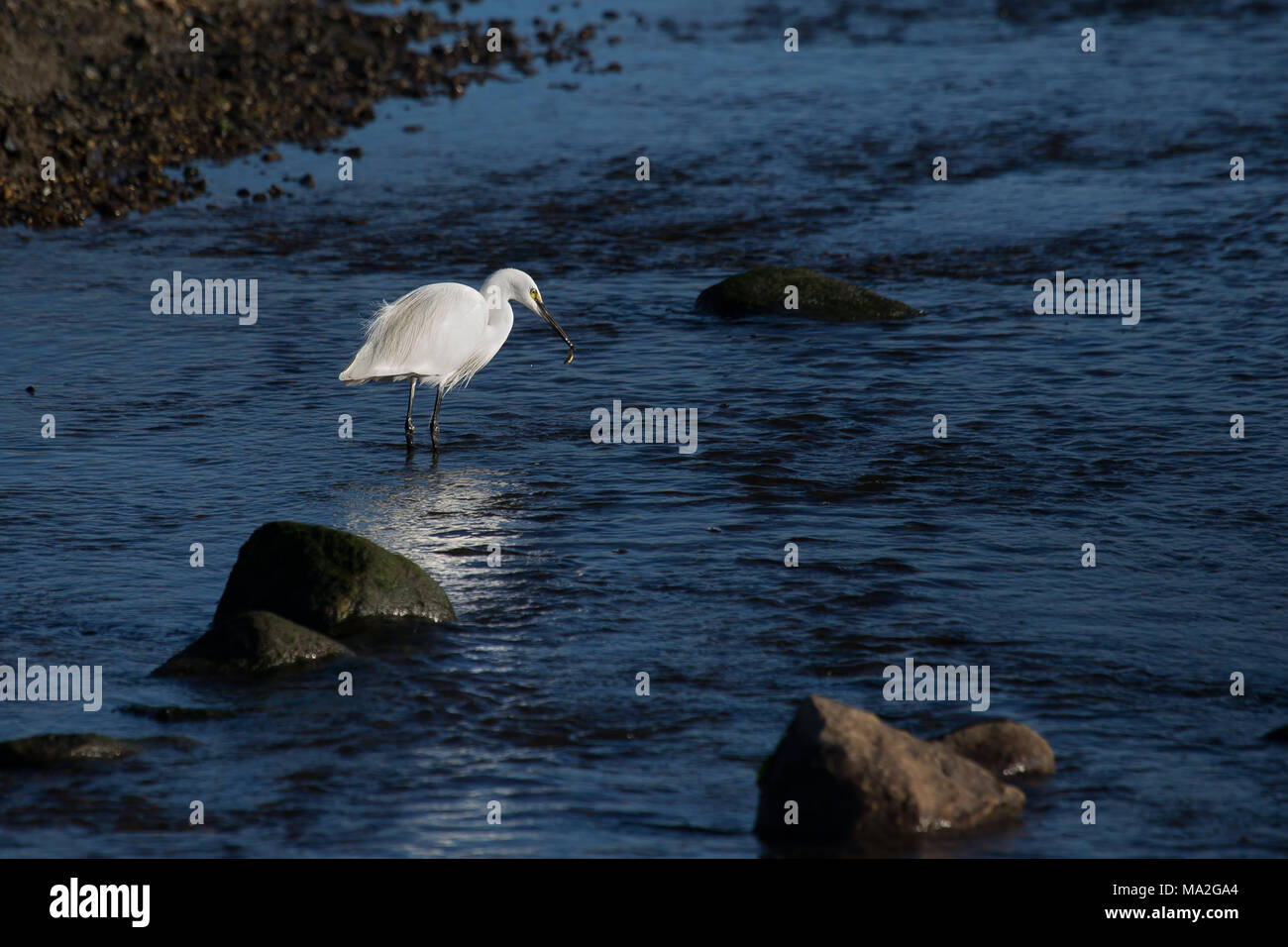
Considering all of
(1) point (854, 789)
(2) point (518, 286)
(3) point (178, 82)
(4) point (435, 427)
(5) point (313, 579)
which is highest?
(3) point (178, 82)

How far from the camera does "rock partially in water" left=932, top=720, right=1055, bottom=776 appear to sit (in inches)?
297

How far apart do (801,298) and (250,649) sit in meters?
9.30

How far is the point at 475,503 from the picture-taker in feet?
38.8

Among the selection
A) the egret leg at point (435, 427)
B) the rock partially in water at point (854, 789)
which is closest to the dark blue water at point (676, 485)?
the rock partially in water at point (854, 789)

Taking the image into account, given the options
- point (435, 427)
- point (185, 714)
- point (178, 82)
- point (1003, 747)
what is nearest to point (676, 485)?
point (435, 427)

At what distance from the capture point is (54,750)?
25.7 ft

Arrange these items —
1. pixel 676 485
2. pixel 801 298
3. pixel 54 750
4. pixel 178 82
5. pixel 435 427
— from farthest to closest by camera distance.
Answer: pixel 178 82
pixel 801 298
pixel 435 427
pixel 676 485
pixel 54 750

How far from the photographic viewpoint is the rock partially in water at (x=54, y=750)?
7809mm

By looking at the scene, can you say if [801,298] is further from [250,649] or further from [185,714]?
[185,714]

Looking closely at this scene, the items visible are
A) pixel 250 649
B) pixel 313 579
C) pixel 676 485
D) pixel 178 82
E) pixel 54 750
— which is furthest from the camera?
pixel 178 82

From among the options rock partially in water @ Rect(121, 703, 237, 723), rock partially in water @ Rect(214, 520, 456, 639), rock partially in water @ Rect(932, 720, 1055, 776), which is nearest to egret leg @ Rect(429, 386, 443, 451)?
rock partially in water @ Rect(214, 520, 456, 639)

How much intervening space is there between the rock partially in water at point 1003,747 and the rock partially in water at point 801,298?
372 inches

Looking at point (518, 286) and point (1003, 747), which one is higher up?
point (518, 286)

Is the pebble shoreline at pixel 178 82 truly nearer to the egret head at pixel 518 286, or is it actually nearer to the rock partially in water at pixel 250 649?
the egret head at pixel 518 286
